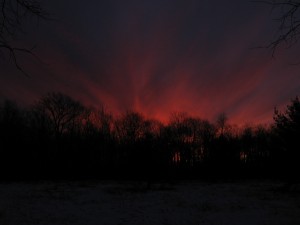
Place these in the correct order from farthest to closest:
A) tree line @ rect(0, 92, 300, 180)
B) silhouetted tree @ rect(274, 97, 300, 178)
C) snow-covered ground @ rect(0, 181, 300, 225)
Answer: tree line @ rect(0, 92, 300, 180), silhouetted tree @ rect(274, 97, 300, 178), snow-covered ground @ rect(0, 181, 300, 225)

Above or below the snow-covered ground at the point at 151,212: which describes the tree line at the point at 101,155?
above

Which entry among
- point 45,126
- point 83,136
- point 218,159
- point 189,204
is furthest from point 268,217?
point 45,126

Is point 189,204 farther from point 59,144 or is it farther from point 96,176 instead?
point 59,144

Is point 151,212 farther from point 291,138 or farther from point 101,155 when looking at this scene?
point 101,155

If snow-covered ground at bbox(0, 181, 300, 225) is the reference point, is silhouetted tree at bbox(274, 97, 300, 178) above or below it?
above

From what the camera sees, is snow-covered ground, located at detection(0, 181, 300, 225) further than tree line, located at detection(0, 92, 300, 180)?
No

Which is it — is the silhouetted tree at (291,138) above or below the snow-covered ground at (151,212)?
above

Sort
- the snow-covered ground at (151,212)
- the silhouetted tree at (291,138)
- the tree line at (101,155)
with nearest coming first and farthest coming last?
1. the snow-covered ground at (151,212)
2. the silhouetted tree at (291,138)
3. the tree line at (101,155)

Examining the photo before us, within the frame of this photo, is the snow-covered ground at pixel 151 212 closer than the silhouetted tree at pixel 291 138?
Yes

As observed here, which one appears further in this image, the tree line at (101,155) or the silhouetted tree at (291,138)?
the tree line at (101,155)

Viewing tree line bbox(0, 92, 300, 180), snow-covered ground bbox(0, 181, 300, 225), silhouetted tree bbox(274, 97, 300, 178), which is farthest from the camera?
tree line bbox(0, 92, 300, 180)

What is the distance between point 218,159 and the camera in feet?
139

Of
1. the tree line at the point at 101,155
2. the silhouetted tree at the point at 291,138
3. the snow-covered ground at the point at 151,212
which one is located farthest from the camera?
the tree line at the point at 101,155

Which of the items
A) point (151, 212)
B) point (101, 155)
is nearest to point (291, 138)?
point (151, 212)
